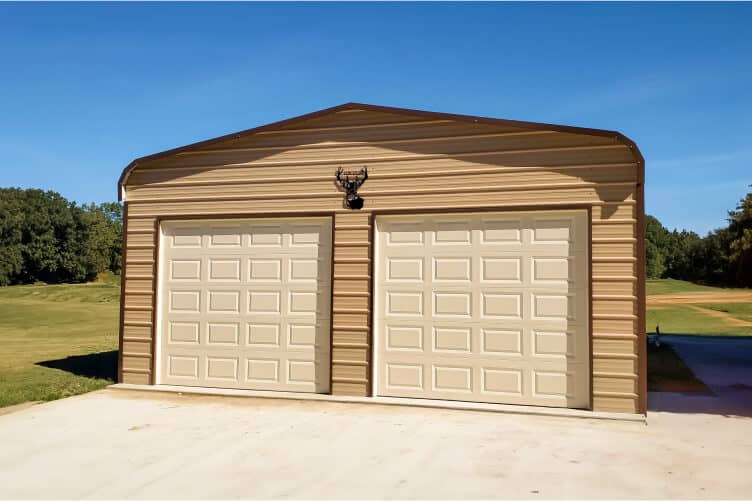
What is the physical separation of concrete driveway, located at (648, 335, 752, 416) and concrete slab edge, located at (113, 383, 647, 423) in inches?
44.5

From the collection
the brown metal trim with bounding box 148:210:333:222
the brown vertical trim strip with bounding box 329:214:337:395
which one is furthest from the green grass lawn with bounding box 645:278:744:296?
the brown metal trim with bounding box 148:210:333:222

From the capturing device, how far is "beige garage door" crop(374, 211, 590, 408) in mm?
8055

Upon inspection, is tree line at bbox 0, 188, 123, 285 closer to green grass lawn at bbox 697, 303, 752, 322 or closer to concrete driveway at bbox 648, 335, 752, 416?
green grass lawn at bbox 697, 303, 752, 322

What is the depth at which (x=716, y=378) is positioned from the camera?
10.8 metres

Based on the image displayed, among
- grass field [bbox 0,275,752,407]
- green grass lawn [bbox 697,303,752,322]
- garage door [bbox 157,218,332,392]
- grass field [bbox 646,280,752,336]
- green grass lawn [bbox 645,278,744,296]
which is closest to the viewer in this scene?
garage door [bbox 157,218,332,392]

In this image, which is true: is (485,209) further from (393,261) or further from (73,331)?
(73,331)

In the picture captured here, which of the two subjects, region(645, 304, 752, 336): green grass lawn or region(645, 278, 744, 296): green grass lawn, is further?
region(645, 278, 744, 296): green grass lawn

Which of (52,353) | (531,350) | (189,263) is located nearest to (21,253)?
(52,353)

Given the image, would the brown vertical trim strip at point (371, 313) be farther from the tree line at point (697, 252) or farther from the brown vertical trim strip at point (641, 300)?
the tree line at point (697, 252)

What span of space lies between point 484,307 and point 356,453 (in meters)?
3.23

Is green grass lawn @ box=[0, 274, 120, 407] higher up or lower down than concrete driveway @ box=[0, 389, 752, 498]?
lower down

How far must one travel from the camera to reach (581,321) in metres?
7.97

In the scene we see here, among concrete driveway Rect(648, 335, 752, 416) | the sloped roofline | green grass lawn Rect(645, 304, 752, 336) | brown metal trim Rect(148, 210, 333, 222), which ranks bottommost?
green grass lawn Rect(645, 304, 752, 336)

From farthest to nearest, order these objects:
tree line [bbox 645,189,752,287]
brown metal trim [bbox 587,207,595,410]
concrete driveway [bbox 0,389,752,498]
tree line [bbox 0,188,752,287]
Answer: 1. tree line [bbox 0,188,752,287]
2. tree line [bbox 645,189,752,287]
3. brown metal trim [bbox 587,207,595,410]
4. concrete driveway [bbox 0,389,752,498]
